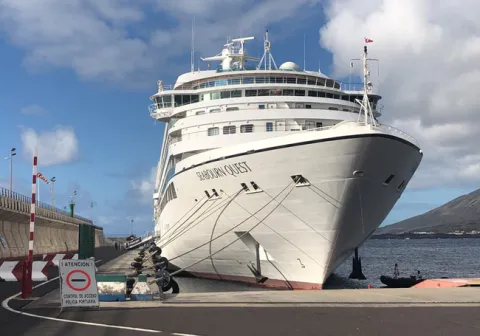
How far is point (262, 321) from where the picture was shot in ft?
32.9

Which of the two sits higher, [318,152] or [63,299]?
[318,152]

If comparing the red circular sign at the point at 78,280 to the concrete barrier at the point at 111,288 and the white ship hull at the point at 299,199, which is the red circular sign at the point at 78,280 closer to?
the concrete barrier at the point at 111,288

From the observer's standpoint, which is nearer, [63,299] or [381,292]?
[63,299]

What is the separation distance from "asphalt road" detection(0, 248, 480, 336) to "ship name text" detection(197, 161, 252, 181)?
23.4ft

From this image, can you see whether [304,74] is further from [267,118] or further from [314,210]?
[314,210]

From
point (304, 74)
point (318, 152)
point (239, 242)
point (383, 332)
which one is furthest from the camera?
point (304, 74)

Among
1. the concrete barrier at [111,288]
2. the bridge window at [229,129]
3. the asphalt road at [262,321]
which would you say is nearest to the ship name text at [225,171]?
the bridge window at [229,129]

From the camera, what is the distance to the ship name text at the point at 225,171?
18.2 meters

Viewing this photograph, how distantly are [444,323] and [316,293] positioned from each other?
4.97 metres

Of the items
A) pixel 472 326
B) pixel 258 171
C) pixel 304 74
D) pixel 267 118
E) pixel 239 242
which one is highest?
pixel 304 74

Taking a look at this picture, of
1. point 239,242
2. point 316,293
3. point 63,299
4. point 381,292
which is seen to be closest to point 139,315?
point 63,299

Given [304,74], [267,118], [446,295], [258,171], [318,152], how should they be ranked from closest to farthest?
[446,295]
[318,152]
[258,171]
[267,118]
[304,74]

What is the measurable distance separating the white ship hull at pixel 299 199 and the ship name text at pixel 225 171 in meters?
0.04

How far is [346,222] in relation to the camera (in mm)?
17328
